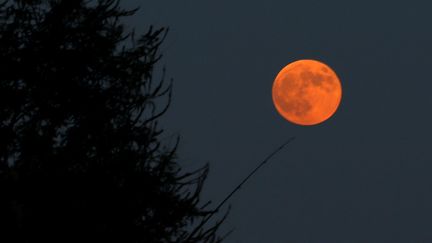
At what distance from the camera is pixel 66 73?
10.6 meters

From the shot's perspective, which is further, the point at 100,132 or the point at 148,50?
the point at 148,50

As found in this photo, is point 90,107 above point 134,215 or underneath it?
above

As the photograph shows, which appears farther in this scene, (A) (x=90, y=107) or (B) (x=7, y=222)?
(A) (x=90, y=107)

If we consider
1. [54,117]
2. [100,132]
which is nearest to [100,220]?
[100,132]

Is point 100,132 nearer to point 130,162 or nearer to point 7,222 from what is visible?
point 130,162

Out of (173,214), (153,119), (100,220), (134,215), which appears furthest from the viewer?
(153,119)

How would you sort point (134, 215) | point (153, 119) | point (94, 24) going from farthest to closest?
point (94, 24) → point (153, 119) → point (134, 215)

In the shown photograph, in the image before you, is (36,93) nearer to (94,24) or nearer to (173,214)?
(94,24)

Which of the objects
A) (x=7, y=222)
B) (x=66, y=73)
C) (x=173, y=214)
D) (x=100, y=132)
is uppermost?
(x=66, y=73)

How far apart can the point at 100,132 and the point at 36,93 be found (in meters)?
1.14

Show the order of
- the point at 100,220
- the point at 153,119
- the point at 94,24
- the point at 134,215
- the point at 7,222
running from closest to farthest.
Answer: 1. the point at 7,222
2. the point at 100,220
3. the point at 134,215
4. the point at 153,119
5. the point at 94,24

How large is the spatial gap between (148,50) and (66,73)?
5.22 feet

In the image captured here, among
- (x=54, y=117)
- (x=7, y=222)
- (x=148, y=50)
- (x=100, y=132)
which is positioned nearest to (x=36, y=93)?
(x=54, y=117)

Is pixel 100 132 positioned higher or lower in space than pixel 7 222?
higher
